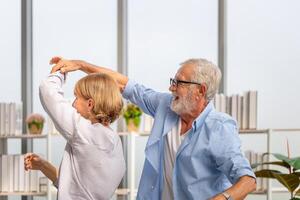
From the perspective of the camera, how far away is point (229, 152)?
257cm

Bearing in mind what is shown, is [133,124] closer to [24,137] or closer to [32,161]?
[24,137]

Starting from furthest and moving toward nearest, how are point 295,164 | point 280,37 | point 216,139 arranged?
point 280,37
point 295,164
point 216,139

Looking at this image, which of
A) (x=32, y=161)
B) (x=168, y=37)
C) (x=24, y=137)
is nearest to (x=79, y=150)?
(x=32, y=161)

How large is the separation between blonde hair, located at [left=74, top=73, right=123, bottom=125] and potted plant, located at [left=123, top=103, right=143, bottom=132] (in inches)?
137

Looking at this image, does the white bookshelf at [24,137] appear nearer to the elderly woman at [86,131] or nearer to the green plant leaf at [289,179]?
the green plant leaf at [289,179]

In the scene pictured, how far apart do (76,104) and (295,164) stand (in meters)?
1.66

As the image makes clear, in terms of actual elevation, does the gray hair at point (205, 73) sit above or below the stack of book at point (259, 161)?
above

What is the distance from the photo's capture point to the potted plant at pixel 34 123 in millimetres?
5773

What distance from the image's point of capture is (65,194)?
6.99ft

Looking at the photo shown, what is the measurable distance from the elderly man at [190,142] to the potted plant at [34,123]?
303 cm

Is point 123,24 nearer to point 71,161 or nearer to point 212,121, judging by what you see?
point 212,121

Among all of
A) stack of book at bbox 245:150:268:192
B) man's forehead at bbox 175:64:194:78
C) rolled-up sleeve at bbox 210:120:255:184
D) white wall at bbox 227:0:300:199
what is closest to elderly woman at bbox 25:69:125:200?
rolled-up sleeve at bbox 210:120:255:184

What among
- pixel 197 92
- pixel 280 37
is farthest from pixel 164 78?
pixel 197 92

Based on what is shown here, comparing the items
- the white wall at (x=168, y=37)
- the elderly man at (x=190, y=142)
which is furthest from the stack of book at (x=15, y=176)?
the elderly man at (x=190, y=142)
